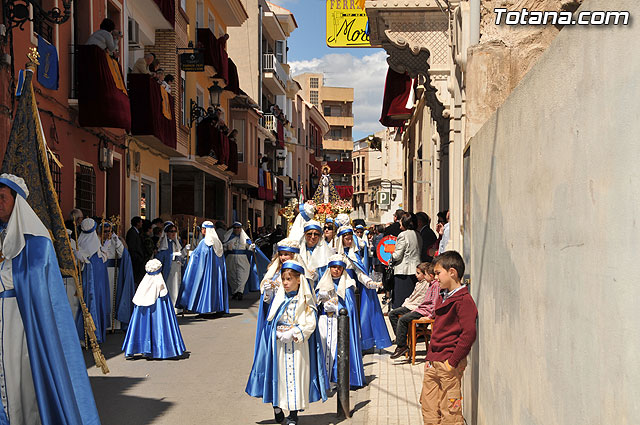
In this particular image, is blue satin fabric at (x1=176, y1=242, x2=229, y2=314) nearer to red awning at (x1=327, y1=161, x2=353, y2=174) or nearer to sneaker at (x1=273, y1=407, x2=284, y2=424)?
sneaker at (x1=273, y1=407, x2=284, y2=424)

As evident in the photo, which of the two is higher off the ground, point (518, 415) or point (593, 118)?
point (593, 118)

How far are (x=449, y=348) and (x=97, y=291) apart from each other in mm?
8129

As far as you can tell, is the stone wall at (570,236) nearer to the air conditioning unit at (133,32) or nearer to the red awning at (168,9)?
the air conditioning unit at (133,32)

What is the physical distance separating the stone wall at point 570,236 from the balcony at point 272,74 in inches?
1586

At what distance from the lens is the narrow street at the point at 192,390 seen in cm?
730

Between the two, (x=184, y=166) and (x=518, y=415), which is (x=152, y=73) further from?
(x=518, y=415)

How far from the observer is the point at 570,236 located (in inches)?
116

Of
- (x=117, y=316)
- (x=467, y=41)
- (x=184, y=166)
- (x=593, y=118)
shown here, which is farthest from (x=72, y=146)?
(x=593, y=118)

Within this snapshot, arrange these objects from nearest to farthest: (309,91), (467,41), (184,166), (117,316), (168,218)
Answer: (467,41) → (117,316) → (168,218) → (184,166) → (309,91)

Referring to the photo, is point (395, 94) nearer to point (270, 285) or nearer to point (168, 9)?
point (168, 9)

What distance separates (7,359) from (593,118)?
180 inches

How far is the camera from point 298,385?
664cm

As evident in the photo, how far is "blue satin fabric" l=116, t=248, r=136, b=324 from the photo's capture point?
13266 millimetres

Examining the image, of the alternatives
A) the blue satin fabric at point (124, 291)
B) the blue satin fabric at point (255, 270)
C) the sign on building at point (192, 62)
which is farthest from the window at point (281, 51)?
the blue satin fabric at point (124, 291)
